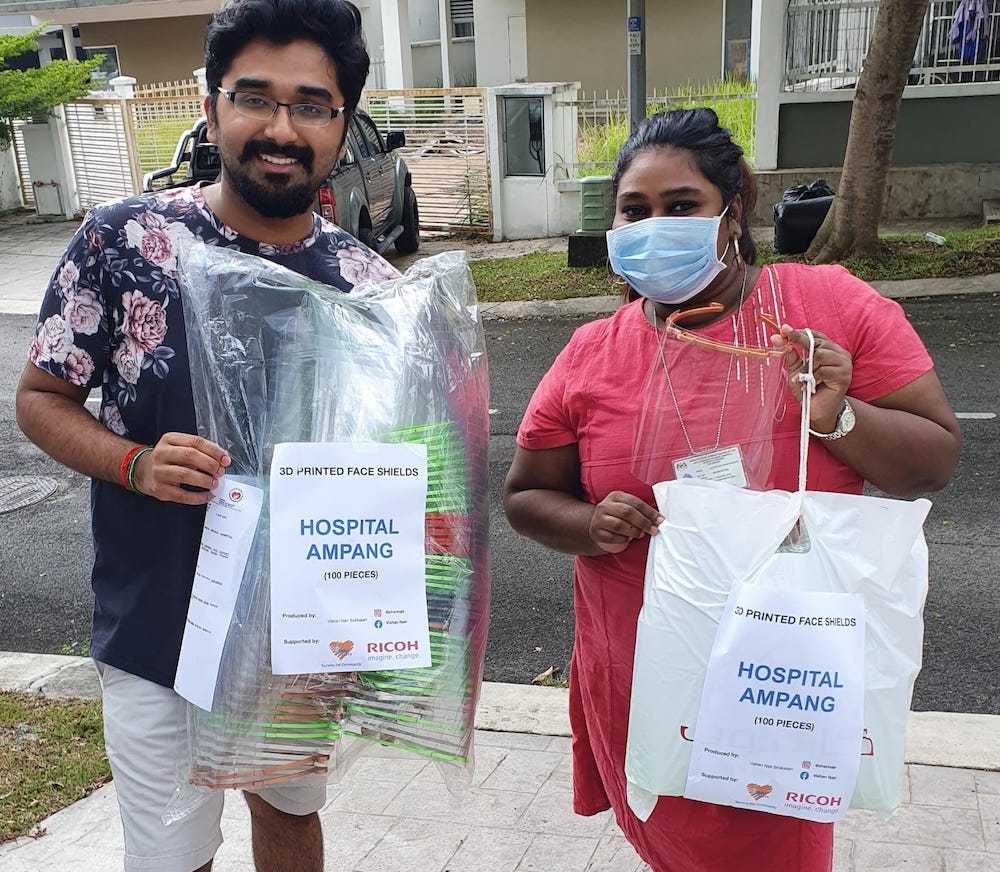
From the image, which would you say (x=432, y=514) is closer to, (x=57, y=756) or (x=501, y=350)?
(x=57, y=756)

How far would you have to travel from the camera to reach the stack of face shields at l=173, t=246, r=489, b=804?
2016 millimetres

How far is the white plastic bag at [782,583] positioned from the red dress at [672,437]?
151mm

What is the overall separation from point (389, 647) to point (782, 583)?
2.18 ft

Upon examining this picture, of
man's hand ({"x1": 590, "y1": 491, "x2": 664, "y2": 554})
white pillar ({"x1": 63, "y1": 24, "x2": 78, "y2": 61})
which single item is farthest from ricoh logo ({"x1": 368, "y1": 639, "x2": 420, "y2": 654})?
white pillar ({"x1": 63, "y1": 24, "x2": 78, "y2": 61})

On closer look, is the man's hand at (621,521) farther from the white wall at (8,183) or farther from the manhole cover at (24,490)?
the white wall at (8,183)

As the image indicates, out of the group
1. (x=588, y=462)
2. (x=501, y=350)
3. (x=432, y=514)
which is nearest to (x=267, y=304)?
(x=432, y=514)

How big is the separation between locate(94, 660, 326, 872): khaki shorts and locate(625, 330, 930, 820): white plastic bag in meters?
0.94

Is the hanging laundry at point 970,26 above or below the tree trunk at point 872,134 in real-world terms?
above

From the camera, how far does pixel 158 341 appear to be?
2.19 m

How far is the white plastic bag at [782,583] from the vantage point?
182 centimetres

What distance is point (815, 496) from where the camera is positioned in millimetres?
1868

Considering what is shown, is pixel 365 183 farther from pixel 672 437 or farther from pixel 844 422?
pixel 844 422

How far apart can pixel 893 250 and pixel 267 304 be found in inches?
388

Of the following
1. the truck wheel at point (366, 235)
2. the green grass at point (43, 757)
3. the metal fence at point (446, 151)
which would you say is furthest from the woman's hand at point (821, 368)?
the metal fence at point (446, 151)
